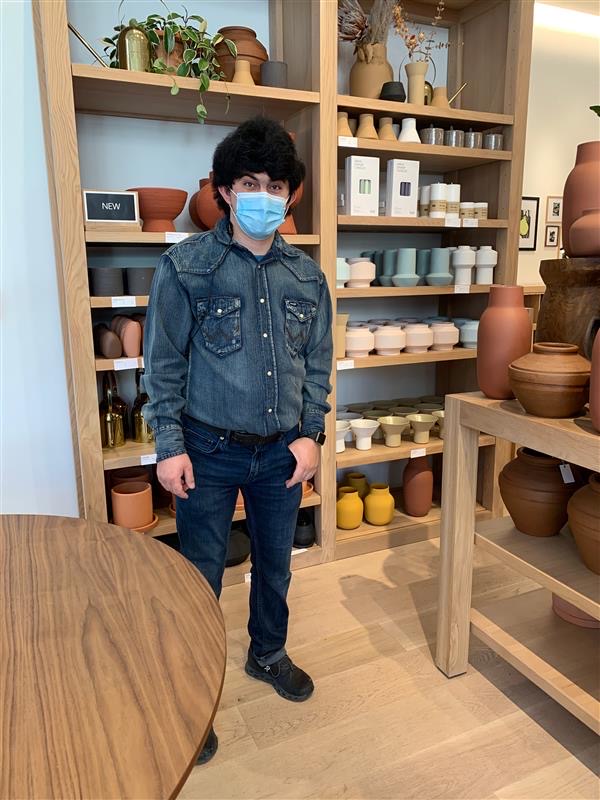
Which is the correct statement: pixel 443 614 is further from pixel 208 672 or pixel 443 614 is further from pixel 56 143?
pixel 56 143

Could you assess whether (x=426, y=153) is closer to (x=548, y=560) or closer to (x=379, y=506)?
(x=379, y=506)

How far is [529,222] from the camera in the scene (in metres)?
3.18

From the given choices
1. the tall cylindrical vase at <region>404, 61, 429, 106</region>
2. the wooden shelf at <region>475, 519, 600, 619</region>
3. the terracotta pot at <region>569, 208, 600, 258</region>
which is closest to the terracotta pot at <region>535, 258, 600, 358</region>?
the terracotta pot at <region>569, 208, 600, 258</region>

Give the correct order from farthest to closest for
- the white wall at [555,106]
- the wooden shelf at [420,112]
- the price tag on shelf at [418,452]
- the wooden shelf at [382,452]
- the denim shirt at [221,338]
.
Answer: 1. the white wall at [555,106]
2. the price tag on shelf at [418,452]
3. the wooden shelf at [382,452]
4. the wooden shelf at [420,112]
5. the denim shirt at [221,338]

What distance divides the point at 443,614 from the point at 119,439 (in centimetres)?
127

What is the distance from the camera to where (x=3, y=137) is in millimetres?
2102

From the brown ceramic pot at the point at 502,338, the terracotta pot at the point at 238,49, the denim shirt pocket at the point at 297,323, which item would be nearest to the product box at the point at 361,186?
the terracotta pot at the point at 238,49

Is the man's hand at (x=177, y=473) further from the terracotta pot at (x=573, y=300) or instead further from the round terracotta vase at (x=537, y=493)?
the terracotta pot at (x=573, y=300)

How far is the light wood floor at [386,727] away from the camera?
4.71ft

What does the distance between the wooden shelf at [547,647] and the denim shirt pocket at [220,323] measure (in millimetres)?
1110

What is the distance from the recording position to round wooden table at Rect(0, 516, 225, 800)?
0.56m

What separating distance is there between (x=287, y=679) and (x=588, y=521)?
94cm

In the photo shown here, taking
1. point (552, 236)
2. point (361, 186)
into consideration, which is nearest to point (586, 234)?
point (361, 186)

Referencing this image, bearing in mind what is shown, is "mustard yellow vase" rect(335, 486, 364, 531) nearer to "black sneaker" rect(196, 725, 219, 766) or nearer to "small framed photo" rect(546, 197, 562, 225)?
"black sneaker" rect(196, 725, 219, 766)
